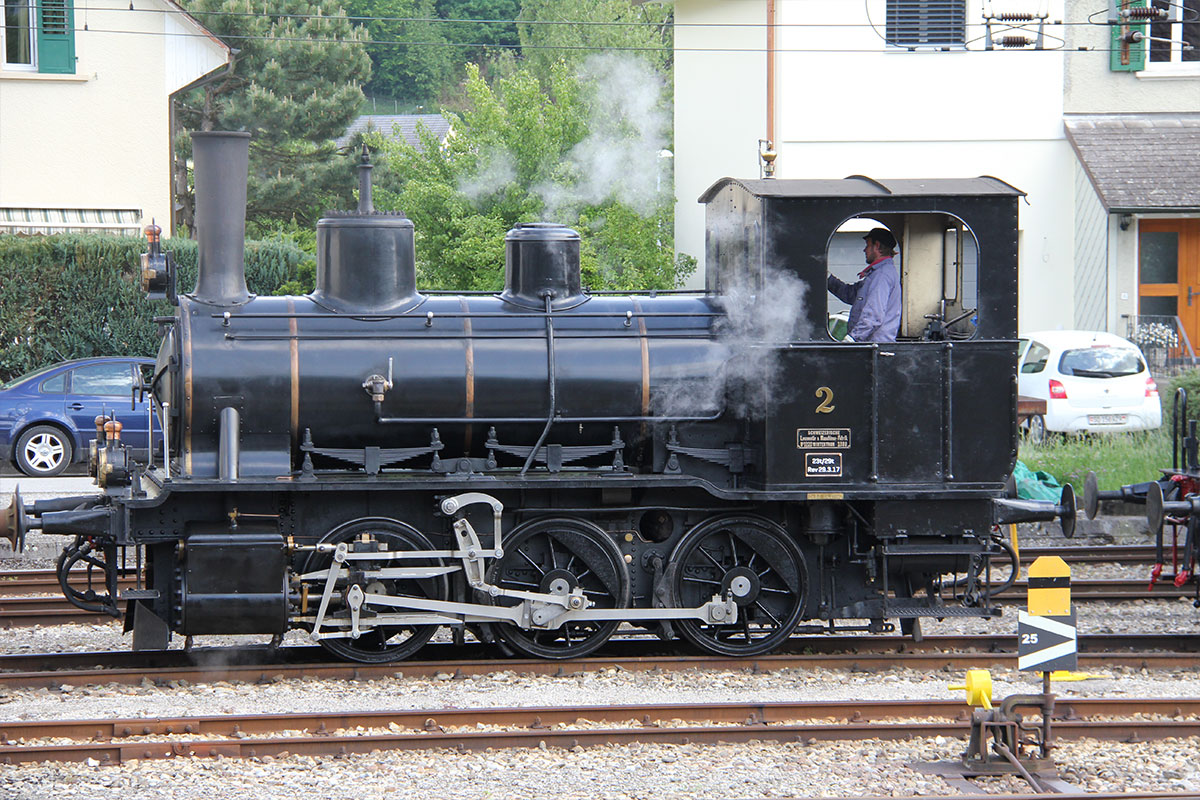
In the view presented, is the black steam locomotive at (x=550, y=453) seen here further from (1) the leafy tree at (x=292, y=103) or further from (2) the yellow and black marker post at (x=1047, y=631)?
(1) the leafy tree at (x=292, y=103)

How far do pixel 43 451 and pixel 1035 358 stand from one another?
12.3 meters

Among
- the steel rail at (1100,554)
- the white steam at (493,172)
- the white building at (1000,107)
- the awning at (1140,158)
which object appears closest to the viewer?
the steel rail at (1100,554)

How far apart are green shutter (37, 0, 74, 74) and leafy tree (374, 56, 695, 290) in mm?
5369

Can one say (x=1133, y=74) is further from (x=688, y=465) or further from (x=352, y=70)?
(x=352, y=70)

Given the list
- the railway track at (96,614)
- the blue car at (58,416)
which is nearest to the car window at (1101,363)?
the railway track at (96,614)

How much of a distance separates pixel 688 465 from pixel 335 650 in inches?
94.5

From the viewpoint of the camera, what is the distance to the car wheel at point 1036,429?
15055mm

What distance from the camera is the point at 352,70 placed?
3556 cm

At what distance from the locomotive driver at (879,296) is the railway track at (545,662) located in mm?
1959

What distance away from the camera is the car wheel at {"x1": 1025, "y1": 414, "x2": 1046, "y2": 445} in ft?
49.4

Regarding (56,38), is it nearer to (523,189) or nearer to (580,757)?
(523,189)

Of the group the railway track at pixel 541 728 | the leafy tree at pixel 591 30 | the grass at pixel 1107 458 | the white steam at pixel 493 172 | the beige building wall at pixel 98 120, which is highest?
the leafy tree at pixel 591 30

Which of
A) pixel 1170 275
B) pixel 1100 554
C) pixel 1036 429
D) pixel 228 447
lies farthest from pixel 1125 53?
pixel 228 447

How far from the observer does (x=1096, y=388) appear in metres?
16.4
